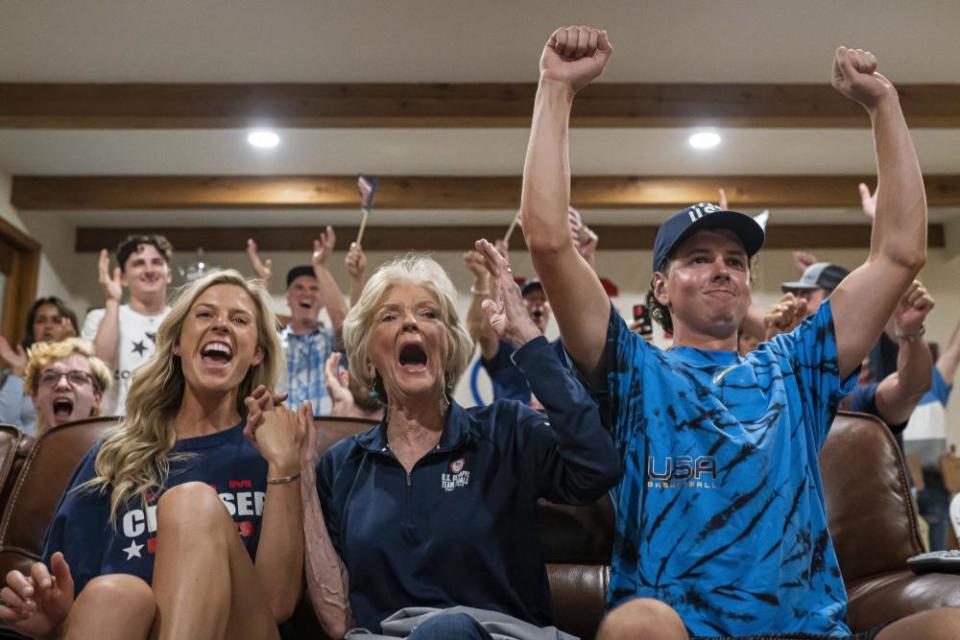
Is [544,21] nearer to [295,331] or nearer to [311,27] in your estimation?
[311,27]

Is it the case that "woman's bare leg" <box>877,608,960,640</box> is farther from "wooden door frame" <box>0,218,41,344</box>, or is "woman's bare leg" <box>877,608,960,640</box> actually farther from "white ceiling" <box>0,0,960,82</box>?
"wooden door frame" <box>0,218,41,344</box>

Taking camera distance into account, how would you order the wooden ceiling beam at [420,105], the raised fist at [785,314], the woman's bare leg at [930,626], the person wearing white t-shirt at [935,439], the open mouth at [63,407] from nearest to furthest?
1. the woman's bare leg at [930,626]
2. the raised fist at [785,314]
3. the open mouth at [63,407]
4. the person wearing white t-shirt at [935,439]
5. the wooden ceiling beam at [420,105]

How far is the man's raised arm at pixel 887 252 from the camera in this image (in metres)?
1.67

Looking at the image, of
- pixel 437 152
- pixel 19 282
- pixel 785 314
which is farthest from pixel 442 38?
pixel 19 282

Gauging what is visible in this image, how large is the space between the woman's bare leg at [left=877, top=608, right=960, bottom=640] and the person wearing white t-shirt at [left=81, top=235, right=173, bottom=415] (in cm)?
298

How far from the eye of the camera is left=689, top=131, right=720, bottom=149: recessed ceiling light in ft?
17.7

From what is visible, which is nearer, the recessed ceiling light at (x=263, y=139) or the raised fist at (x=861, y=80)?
the raised fist at (x=861, y=80)

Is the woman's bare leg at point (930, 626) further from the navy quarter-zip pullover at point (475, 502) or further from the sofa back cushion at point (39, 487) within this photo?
the sofa back cushion at point (39, 487)

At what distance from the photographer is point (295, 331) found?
13.2ft

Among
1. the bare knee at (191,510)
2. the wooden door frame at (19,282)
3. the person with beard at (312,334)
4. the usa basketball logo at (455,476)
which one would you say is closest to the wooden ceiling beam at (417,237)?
the wooden door frame at (19,282)

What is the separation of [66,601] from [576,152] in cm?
468

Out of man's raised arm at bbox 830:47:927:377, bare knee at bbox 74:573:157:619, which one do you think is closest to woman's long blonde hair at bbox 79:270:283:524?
bare knee at bbox 74:573:157:619

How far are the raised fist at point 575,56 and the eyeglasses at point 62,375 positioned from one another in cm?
209

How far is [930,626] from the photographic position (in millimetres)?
1234
